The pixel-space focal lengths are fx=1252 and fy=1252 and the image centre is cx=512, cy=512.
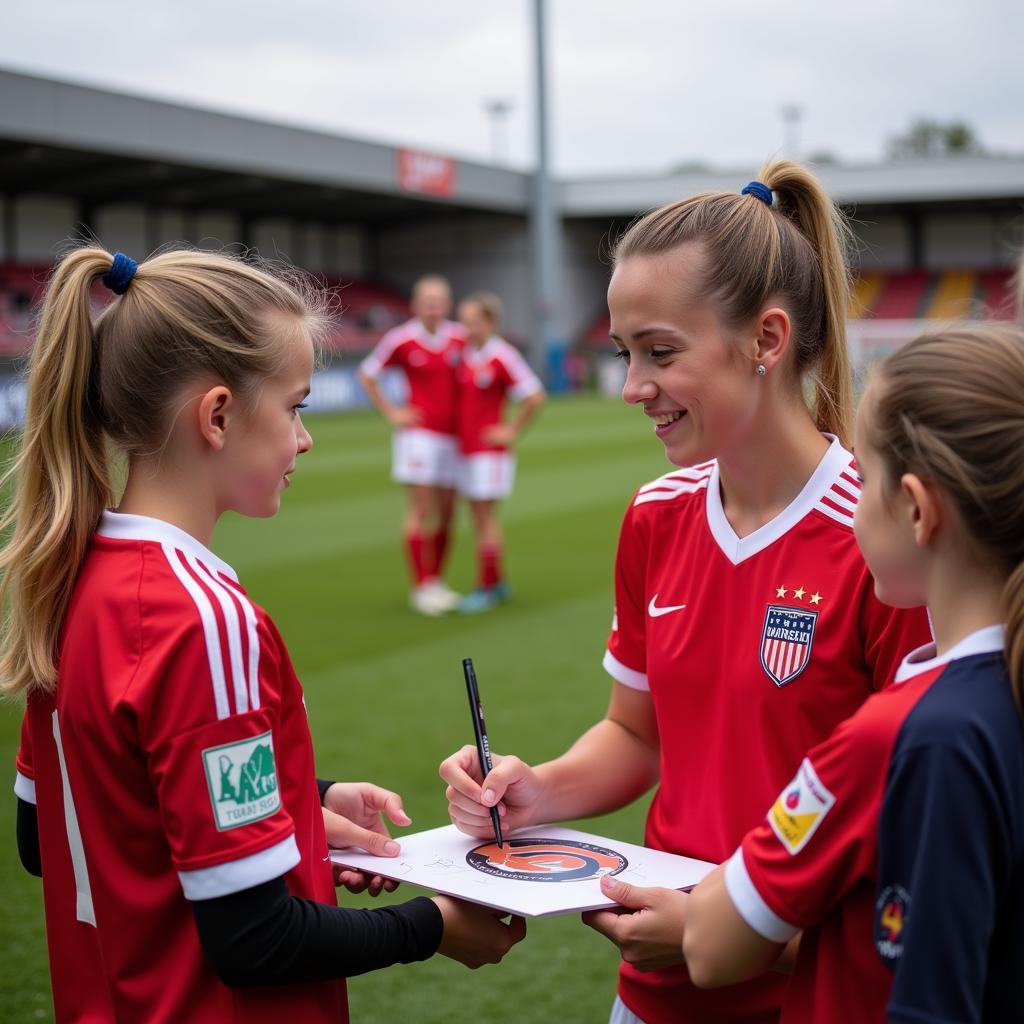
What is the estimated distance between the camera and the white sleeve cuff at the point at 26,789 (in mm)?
1880

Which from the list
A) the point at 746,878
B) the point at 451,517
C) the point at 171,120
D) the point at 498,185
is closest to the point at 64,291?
the point at 746,878

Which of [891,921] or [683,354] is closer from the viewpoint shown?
[891,921]

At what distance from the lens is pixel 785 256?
2006mm

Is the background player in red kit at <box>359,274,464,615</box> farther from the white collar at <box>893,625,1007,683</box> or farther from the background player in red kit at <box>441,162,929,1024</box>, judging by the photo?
the white collar at <box>893,625,1007,683</box>

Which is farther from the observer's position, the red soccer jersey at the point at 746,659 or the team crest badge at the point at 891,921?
the red soccer jersey at the point at 746,659

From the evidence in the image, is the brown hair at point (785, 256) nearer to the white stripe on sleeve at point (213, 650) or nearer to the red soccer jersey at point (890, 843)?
the red soccer jersey at point (890, 843)

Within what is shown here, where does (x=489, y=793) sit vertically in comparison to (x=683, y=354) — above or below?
below

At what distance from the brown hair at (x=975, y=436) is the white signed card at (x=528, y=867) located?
0.71 metres

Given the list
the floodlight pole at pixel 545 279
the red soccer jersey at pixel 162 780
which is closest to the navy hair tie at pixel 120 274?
the red soccer jersey at pixel 162 780

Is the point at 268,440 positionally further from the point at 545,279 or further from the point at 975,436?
the point at 545,279

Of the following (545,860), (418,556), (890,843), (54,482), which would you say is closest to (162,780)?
(54,482)

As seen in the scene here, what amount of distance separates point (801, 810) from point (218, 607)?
739 millimetres

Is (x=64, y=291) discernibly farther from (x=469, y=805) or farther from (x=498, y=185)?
(x=498, y=185)

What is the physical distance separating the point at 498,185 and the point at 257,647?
121 feet
